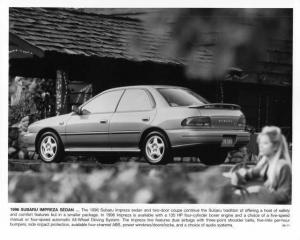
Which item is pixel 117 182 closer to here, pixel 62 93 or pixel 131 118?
pixel 131 118

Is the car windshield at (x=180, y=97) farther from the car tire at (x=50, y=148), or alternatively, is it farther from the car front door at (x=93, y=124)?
the car tire at (x=50, y=148)

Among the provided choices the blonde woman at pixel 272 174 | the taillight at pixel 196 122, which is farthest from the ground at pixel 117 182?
the taillight at pixel 196 122

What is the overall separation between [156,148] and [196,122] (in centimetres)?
59

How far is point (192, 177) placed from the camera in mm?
6898

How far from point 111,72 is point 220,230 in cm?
248

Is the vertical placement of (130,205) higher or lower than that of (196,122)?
lower

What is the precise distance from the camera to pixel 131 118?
22.4 feet

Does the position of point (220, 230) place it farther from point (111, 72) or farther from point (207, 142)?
point (111, 72)

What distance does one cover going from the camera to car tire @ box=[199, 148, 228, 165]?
6.66 meters

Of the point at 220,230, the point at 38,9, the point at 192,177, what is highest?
the point at 38,9

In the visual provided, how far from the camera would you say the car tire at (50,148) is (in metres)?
7.14

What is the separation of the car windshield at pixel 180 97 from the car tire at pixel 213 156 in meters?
0.63

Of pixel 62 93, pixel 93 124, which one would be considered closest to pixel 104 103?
pixel 93 124

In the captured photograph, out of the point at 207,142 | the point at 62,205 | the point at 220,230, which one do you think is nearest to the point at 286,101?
the point at 207,142
